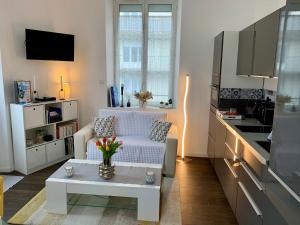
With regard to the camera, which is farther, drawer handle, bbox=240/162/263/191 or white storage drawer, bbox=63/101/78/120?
white storage drawer, bbox=63/101/78/120

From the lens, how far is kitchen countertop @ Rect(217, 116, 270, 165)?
1.72 m

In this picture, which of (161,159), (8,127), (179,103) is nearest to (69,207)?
(161,159)

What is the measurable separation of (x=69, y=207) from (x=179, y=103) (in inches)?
98.2

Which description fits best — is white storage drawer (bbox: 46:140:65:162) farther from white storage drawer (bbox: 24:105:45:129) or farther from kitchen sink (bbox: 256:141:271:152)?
kitchen sink (bbox: 256:141:271:152)

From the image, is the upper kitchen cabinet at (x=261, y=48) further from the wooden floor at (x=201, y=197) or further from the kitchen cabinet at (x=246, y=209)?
the wooden floor at (x=201, y=197)

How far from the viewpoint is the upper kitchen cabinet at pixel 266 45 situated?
226 centimetres

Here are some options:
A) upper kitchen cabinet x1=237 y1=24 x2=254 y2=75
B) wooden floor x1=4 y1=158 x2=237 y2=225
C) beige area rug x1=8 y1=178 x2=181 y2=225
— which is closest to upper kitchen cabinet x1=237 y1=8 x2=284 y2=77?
upper kitchen cabinet x1=237 y1=24 x2=254 y2=75

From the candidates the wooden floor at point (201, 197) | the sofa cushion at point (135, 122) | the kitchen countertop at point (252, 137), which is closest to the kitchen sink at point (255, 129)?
the kitchen countertop at point (252, 137)

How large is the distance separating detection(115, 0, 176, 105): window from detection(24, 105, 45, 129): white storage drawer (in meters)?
1.70

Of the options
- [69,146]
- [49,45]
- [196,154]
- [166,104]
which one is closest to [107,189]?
[69,146]

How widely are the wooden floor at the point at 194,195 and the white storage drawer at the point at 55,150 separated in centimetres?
16

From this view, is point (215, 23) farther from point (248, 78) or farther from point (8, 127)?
point (8, 127)

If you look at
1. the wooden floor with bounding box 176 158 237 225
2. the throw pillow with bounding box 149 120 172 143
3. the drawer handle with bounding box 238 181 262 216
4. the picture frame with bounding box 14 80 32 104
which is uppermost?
the picture frame with bounding box 14 80 32 104

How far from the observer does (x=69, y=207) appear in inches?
100
